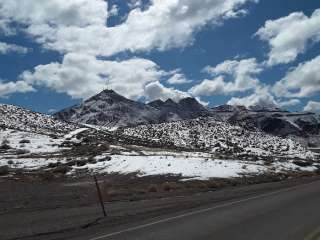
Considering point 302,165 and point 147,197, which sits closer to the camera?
point 147,197

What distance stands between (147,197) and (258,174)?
22.8 metres

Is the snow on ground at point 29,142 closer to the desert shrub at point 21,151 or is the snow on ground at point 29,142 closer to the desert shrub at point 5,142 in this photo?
the desert shrub at point 5,142

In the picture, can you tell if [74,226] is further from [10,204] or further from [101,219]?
[10,204]

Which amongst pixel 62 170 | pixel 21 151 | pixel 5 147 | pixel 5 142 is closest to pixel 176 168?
pixel 62 170

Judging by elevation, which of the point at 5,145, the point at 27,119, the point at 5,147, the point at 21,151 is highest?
the point at 27,119

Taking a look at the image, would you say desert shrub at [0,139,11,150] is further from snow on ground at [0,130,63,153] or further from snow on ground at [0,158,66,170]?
snow on ground at [0,158,66,170]

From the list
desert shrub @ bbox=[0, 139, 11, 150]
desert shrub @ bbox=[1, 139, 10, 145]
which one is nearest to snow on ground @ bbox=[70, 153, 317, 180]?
desert shrub @ bbox=[0, 139, 11, 150]

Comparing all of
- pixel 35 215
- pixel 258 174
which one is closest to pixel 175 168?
pixel 258 174

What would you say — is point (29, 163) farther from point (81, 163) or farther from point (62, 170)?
point (62, 170)

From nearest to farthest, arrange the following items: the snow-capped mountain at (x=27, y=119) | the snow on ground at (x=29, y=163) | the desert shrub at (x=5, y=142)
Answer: the snow on ground at (x=29, y=163), the desert shrub at (x=5, y=142), the snow-capped mountain at (x=27, y=119)

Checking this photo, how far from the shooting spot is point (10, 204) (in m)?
23.0

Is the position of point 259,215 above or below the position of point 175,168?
below

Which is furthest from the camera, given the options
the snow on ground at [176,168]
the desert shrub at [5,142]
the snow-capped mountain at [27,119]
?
the snow-capped mountain at [27,119]

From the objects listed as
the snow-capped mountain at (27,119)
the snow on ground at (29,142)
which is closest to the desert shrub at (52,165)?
the snow on ground at (29,142)
